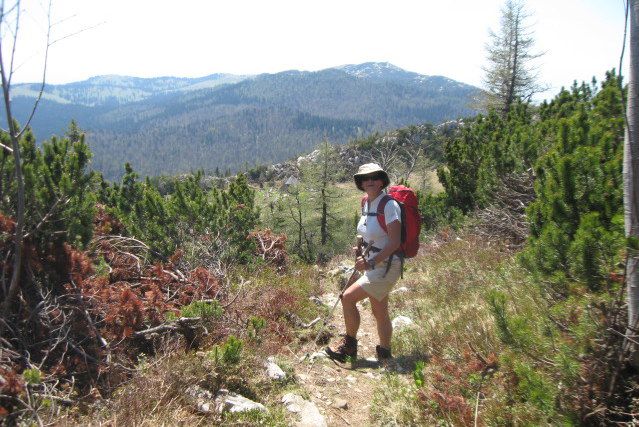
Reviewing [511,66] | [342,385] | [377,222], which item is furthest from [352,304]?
[511,66]

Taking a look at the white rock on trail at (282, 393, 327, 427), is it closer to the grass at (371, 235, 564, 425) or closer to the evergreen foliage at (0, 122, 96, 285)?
the grass at (371, 235, 564, 425)

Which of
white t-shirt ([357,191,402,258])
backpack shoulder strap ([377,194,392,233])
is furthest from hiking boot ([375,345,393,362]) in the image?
backpack shoulder strap ([377,194,392,233])

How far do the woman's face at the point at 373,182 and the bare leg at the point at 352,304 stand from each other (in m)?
0.98

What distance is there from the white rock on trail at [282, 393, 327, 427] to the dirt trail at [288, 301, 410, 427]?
114 millimetres

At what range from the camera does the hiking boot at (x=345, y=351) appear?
436cm

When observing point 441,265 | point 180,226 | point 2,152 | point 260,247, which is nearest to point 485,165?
point 441,265

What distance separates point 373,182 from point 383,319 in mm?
1400

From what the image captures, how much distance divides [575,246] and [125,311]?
148 inches

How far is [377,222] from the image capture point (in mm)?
3973

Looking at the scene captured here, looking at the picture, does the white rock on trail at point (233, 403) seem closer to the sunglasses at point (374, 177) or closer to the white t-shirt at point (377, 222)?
the white t-shirt at point (377, 222)

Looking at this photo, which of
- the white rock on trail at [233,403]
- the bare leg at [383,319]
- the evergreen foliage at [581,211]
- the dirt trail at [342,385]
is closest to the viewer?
the evergreen foliage at [581,211]

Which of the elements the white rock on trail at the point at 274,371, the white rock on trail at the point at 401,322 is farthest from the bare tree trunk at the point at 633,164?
the white rock on trail at the point at 401,322

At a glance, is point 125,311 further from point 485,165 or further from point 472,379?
point 485,165

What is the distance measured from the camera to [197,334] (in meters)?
4.14
